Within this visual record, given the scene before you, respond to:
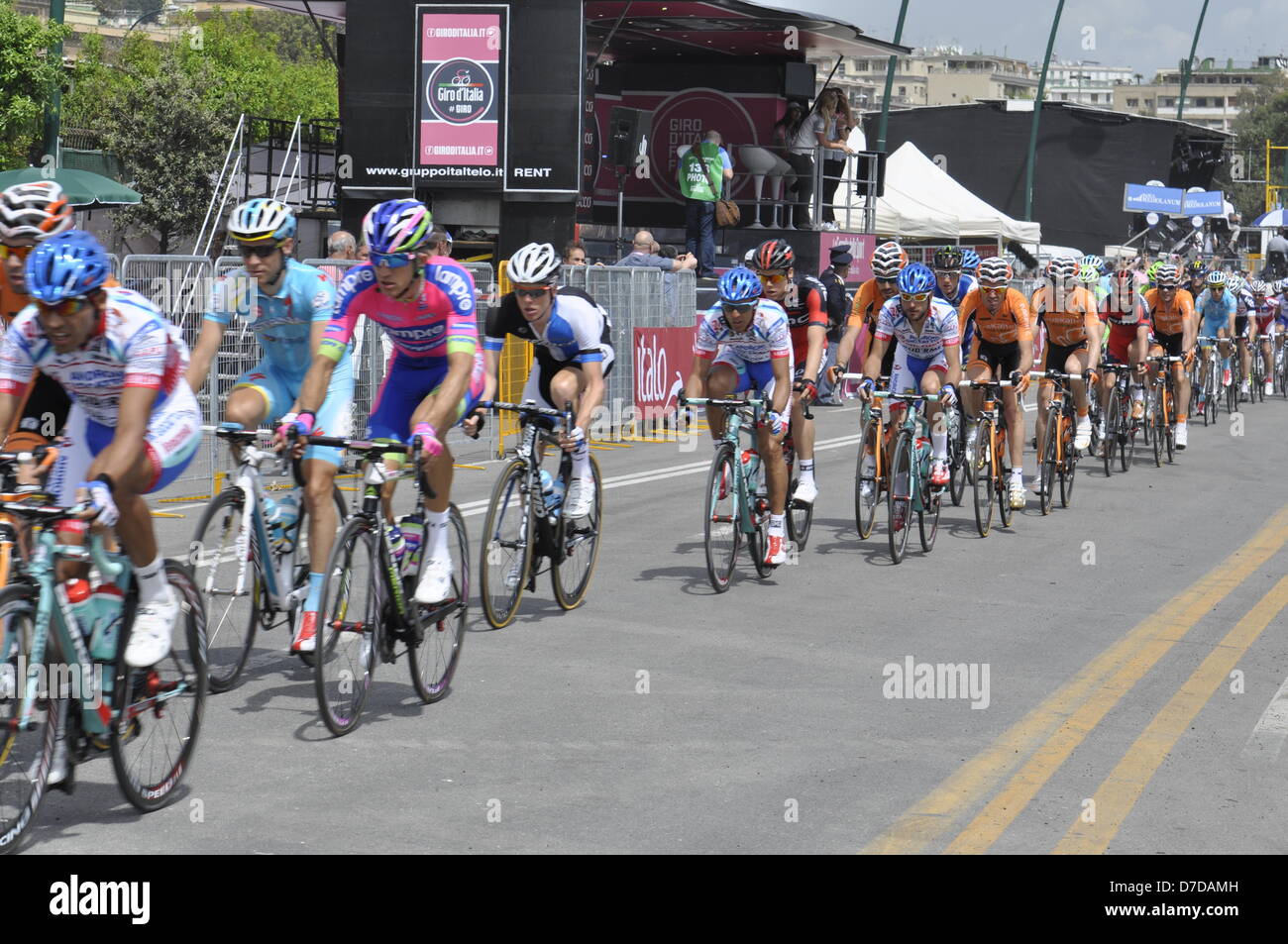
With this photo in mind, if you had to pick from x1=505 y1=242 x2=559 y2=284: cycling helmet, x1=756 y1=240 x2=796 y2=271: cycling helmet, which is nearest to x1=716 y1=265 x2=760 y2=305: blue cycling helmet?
x1=756 y1=240 x2=796 y2=271: cycling helmet

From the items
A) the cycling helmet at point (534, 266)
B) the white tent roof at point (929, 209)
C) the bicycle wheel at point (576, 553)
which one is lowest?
the bicycle wheel at point (576, 553)

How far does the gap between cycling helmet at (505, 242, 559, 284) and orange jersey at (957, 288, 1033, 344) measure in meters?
5.33

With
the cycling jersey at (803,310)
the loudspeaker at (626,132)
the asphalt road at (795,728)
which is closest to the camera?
the asphalt road at (795,728)

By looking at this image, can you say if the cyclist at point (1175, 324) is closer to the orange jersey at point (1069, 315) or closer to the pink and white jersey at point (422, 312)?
the orange jersey at point (1069, 315)

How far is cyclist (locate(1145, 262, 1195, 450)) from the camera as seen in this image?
18.8 m

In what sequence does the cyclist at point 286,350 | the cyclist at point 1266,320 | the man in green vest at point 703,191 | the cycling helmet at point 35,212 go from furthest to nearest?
1. the cyclist at point 1266,320
2. the man in green vest at point 703,191
3. the cyclist at point 286,350
4. the cycling helmet at point 35,212

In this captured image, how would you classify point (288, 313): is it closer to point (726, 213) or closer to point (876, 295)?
point (876, 295)

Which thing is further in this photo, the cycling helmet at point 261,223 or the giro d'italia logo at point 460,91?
the giro d'italia logo at point 460,91

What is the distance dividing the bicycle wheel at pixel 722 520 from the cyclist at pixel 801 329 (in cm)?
83

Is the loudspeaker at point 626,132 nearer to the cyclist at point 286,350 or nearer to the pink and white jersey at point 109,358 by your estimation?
the cyclist at point 286,350

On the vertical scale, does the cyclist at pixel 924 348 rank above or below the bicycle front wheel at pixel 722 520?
above

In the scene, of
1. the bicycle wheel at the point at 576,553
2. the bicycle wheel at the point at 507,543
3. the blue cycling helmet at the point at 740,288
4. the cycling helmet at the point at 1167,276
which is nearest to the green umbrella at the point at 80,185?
the blue cycling helmet at the point at 740,288

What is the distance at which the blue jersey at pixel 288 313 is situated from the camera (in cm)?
777

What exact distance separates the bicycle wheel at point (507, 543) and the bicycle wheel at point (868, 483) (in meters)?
3.54
